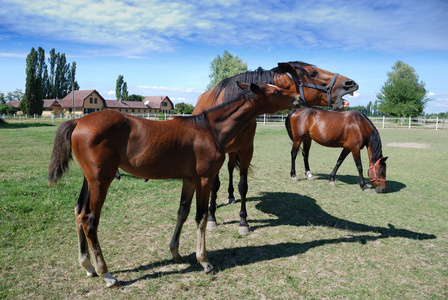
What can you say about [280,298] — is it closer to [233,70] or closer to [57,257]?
[57,257]

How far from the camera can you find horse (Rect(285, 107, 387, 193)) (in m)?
7.51

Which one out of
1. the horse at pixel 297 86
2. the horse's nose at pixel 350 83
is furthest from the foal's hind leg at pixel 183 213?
the horse's nose at pixel 350 83

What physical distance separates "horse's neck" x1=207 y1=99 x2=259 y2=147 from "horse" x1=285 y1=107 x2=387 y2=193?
17.2 feet

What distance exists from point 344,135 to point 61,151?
764 centimetres

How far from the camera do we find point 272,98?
3889mm

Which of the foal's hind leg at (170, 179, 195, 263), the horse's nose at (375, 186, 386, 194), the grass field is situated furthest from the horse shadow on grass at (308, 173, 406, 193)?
the foal's hind leg at (170, 179, 195, 263)

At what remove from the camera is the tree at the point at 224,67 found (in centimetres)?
6500

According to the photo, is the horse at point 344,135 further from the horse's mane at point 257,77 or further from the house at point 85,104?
the house at point 85,104

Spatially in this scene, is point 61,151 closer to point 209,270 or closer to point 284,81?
point 209,270

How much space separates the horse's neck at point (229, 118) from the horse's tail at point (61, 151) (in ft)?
5.70

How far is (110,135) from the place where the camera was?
120 inches

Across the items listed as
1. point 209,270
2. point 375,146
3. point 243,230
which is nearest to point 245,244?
point 243,230

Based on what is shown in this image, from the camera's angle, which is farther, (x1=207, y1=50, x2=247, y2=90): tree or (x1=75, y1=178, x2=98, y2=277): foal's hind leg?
(x1=207, y1=50, x2=247, y2=90): tree

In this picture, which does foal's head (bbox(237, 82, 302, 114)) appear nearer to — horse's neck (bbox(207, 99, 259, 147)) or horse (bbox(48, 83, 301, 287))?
horse (bbox(48, 83, 301, 287))
